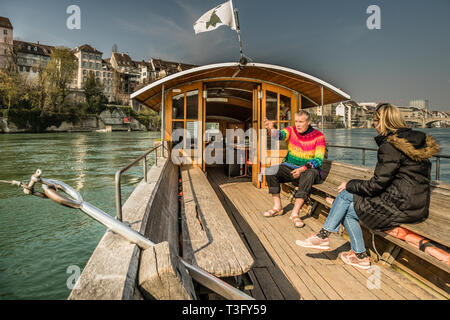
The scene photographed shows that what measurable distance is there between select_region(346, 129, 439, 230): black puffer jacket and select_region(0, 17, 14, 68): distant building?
9095 centimetres

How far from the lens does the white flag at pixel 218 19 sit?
5.95 m

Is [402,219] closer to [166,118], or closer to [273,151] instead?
[273,151]

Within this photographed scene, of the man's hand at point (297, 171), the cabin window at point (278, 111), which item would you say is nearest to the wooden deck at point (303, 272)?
the man's hand at point (297, 171)

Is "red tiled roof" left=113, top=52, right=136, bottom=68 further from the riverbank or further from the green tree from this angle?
the green tree

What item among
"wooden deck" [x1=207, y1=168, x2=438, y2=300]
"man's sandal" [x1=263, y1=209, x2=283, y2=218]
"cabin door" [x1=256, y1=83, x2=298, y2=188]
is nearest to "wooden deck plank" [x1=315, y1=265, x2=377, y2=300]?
"wooden deck" [x1=207, y1=168, x2=438, y2=300]

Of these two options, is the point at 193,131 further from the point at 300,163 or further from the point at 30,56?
the point at 30,56

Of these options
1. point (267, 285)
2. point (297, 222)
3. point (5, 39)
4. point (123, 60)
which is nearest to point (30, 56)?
point (5, 39)

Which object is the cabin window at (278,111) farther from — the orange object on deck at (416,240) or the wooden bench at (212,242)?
the orange object on deck at (416,240)

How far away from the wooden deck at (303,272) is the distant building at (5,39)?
89.6 metres

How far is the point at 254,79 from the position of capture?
23.8ft

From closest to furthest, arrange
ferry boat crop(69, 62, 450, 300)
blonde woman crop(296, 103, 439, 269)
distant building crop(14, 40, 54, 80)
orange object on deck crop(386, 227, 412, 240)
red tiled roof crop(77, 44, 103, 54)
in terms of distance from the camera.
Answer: ferry boat crop(69, 62, 450, 300) < blonde woman crop(296, 103, 439, 269) < orange object on deck crop(386, 227, 412, 240) < distant building crop(14, 40, 54, 80) < red tiled roof crop(77, 44, 103, 54)

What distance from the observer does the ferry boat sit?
1597 millimetres
